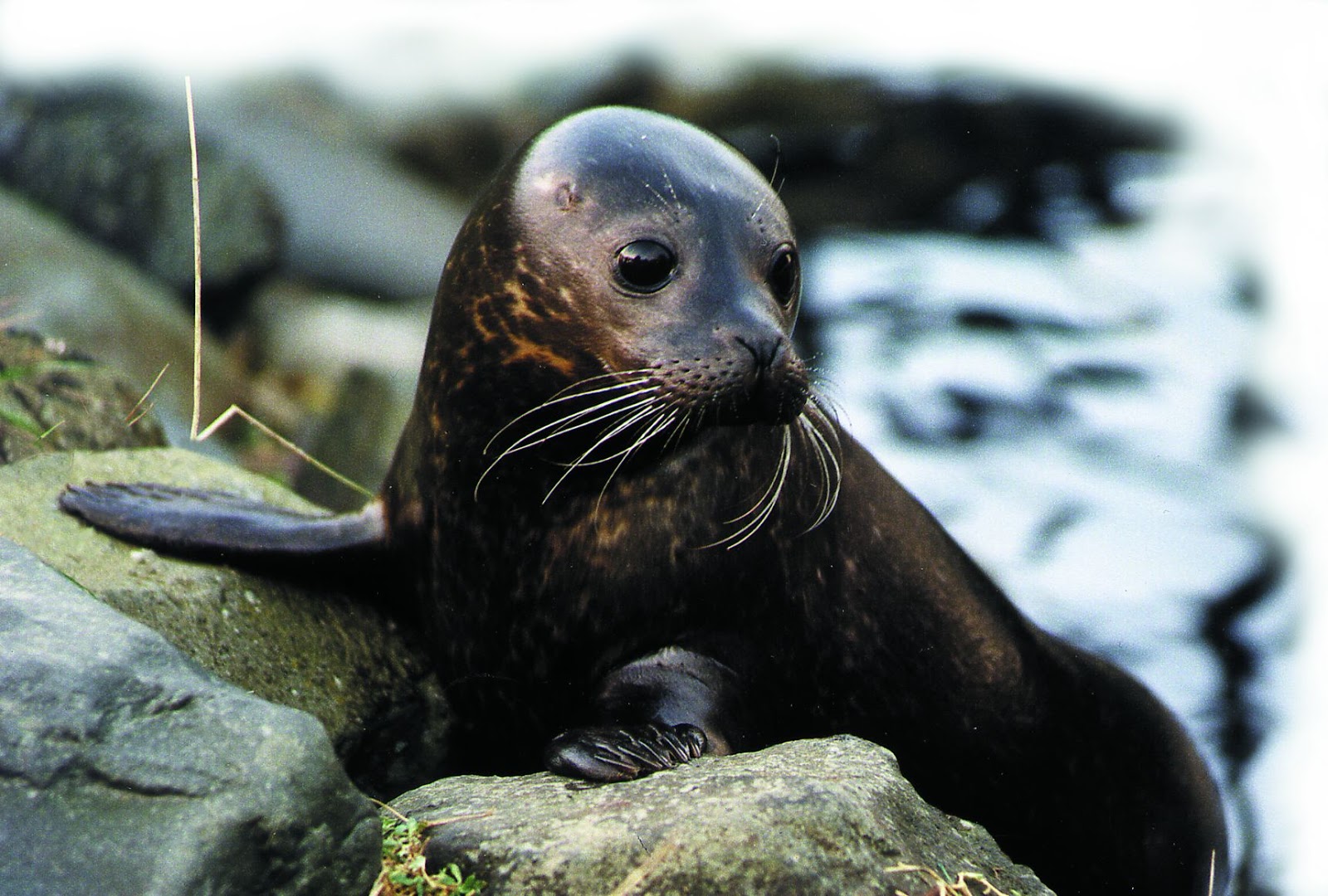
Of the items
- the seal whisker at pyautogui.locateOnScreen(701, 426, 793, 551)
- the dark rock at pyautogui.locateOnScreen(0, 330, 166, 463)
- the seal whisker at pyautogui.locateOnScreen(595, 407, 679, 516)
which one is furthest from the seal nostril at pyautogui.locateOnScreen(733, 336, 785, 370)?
the dark rock at pyautogui.locateOnScreen(0, 330, 166, 463)

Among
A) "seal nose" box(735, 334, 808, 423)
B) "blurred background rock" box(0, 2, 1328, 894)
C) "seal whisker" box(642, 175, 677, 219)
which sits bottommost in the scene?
"blurred background rock" box(0, 2, 1328, 894)

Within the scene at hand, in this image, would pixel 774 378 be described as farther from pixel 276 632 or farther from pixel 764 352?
pixel 276 632

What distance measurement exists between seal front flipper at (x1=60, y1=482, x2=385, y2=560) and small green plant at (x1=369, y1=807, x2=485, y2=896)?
1596 millimetres

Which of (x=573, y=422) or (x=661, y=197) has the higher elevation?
(x=661, y=197)

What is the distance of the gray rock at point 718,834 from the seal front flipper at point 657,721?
103 millimetres

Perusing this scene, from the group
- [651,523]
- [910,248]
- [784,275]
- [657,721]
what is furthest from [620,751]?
[910,248]

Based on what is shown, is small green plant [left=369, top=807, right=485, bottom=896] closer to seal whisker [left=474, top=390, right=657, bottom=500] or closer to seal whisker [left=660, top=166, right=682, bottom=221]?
seal whisker [left=474, top=390, right=657, bottom=500]

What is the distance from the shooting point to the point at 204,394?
31.5 ft

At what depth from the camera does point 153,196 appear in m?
11.1

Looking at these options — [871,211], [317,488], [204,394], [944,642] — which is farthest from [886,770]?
[871,211]

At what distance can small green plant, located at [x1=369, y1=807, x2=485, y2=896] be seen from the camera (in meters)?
3.20

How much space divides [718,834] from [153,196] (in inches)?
354

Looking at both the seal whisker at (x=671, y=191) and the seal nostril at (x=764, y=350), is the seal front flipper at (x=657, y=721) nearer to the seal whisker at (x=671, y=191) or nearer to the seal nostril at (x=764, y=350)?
the seal nostril at (x=764, y=350)

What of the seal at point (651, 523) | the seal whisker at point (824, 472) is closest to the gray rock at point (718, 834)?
the seal at point (651, 523)
